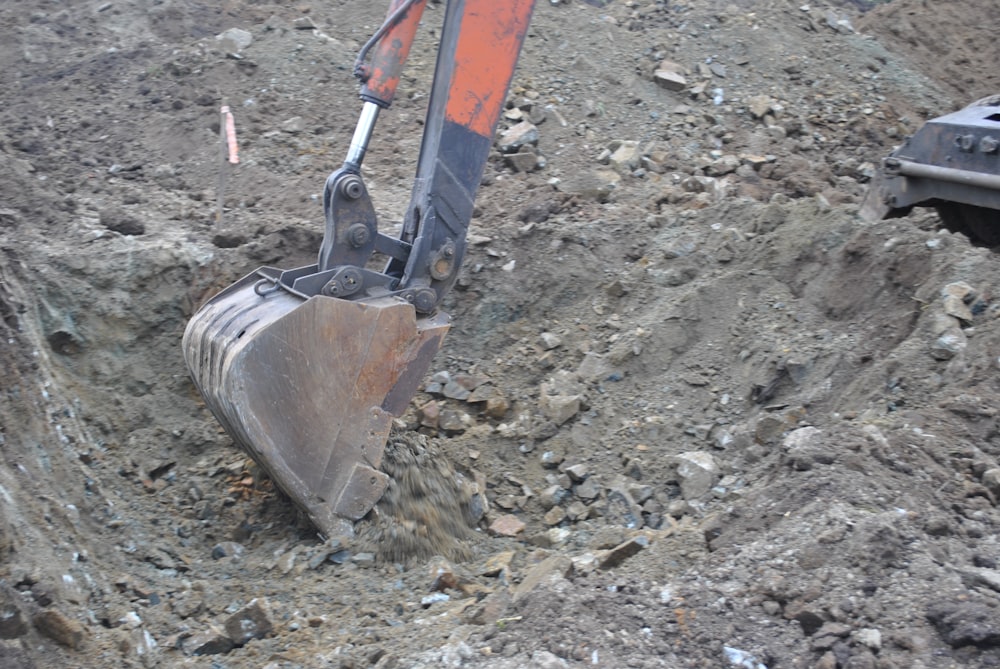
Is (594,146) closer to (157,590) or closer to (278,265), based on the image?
(278,265)

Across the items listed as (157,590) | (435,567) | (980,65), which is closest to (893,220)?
(435,567)

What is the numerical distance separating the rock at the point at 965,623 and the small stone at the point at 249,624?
7.15 ft

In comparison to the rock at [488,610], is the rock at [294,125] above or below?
below

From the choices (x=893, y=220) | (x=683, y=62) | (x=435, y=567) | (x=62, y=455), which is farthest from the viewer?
(x=683, y=62)

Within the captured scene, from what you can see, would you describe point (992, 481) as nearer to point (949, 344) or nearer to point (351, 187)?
point (949, 344)

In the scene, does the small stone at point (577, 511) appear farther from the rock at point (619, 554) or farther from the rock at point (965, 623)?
the rock at point (965, 623)

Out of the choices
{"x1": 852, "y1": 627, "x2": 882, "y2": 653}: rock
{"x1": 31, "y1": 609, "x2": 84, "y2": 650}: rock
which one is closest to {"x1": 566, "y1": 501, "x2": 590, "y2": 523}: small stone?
{"x1": 852, "y1": 627, "x2": 882, "y2": 653}: rock

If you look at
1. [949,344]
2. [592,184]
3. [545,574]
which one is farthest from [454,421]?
[592,184]

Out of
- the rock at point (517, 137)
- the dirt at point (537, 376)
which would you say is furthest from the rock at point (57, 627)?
the rock at point (517, 137)

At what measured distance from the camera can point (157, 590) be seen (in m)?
3.92

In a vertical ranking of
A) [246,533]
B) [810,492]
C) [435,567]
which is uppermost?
[810,492]

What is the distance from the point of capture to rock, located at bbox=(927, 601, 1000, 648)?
2.78 m

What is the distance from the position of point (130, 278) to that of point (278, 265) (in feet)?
2.75

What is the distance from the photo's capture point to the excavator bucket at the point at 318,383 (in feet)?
13.0
